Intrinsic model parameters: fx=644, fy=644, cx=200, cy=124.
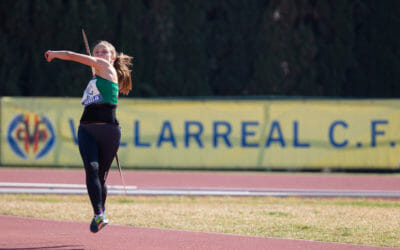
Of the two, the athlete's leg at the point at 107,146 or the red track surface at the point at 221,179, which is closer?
the athlete's leg at the point at 107,146

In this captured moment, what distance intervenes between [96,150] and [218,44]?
1539 cm

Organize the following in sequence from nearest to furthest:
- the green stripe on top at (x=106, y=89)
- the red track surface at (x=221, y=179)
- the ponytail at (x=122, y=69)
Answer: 1. the green stripe on top at (x=106, y=89)
2. the ponytail at (x=122, y=69)
3. the red track surface at (x=221, y=179)

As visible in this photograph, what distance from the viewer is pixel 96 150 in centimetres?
658

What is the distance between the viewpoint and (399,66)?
812 inches

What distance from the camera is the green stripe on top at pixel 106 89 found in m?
6.60

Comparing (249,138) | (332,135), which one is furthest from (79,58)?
(332,135)

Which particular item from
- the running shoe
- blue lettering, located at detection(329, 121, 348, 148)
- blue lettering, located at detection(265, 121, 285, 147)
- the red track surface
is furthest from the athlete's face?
blue lettering, located at detection(329, 121, 348, 148)

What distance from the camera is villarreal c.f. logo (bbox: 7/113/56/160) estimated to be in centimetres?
1617

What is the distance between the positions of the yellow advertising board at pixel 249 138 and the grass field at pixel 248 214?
15.7ft

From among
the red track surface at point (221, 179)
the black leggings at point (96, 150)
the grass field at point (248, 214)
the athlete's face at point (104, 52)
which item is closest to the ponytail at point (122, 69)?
the athlete's face at point (104, 52)

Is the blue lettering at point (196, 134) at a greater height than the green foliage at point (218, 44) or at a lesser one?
lesser

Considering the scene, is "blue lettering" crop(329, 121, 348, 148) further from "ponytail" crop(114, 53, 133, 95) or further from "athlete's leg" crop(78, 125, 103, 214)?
"athlete's leg" crop(78, 125, 103, 214)

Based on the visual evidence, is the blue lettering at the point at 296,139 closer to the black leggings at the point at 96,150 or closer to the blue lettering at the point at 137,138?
the blue lettering at the point at 137,138

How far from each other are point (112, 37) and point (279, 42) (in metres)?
5.36
